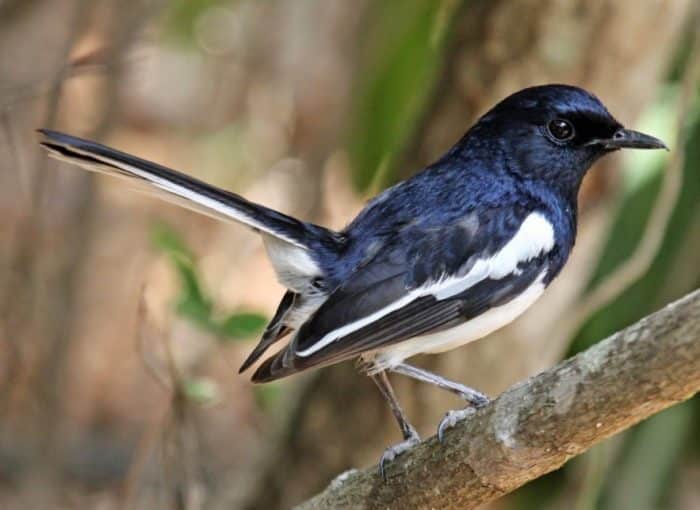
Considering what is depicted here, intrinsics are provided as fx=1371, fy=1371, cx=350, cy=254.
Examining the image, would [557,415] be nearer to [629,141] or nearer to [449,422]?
[449,422]

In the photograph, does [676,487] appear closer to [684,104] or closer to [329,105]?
[684,104]

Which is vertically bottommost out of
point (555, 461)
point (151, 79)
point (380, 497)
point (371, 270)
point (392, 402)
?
point (555, 461)

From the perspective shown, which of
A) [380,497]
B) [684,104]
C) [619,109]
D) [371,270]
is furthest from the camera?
[619,109]

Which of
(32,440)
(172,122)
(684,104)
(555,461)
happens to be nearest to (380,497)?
(555,461)

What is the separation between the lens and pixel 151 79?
859cm

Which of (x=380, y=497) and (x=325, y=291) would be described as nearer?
(x=380, y=497)

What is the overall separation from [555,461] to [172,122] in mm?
5927

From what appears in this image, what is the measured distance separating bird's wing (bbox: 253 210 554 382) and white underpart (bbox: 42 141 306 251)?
0.33 m

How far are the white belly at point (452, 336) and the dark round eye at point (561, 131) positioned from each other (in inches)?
20.2

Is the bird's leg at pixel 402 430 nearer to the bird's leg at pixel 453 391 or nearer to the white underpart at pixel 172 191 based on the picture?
the bird's leg at pixel 453 391

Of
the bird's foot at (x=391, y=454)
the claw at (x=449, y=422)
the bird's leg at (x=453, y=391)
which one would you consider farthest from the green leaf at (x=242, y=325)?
the claw at (x=449, y=422)

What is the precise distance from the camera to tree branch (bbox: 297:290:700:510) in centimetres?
246

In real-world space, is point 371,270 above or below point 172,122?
below

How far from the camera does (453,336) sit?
3535 millimetres
